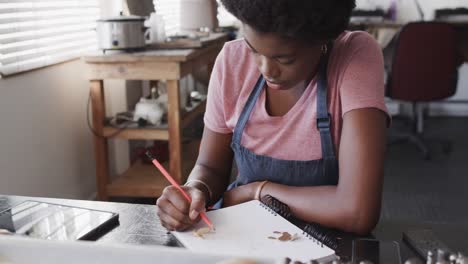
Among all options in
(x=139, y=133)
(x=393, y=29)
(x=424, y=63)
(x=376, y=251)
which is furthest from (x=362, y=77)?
(x=393, y=29)

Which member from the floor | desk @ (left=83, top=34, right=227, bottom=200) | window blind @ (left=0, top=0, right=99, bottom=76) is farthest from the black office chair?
window blind @ (left=0, top=0, right=99, bottom=76)

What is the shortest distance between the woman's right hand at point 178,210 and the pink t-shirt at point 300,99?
0.91 ft

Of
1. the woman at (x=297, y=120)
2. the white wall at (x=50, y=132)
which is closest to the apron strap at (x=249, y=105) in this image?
the woman at (x=297, y=120)

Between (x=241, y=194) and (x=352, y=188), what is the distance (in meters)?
0.22

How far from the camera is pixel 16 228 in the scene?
85cm

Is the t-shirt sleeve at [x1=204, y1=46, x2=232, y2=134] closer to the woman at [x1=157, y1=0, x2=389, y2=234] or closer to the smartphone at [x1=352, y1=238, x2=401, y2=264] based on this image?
the woman at [x1=157, y1=0, x2=389, y2=234]

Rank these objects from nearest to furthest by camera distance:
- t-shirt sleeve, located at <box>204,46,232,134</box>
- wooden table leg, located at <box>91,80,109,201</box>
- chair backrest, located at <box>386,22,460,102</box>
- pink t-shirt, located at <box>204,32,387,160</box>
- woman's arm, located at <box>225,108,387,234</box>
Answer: woman's arm, located at <box>225,108,387,234</box> → pink t-shirt, located at <box>204,32,387,160</box> → t-shirt sleeve, located at <box>204,46,232,134</box> → wooden table leg, located at <box>91,80,109,201</box> → chair backrest, located at <box>386,22,460,102</box>

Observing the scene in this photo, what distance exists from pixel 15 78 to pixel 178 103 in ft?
2.24

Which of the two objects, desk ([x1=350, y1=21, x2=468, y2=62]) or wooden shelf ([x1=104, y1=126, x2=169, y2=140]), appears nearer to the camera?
wooden shelf ([x1=104, y1=126, x2=169, y2=140])

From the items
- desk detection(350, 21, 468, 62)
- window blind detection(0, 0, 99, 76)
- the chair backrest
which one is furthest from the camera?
desk detection(350, 21, 468, 62)

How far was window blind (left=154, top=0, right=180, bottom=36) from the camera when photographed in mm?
3682

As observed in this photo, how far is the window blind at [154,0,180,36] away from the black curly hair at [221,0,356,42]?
281 centimetres

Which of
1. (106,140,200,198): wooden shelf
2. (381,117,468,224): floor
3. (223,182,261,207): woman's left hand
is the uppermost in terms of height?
(223,182,261,207): woman's left hand

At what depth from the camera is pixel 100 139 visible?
2.46 meters
